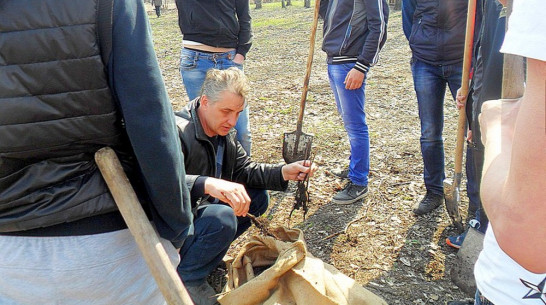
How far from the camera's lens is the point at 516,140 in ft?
2.88

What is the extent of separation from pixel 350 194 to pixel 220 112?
5.69ft

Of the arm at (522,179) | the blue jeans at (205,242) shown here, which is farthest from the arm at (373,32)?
the arm at (522,179)

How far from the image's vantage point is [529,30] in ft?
2.76

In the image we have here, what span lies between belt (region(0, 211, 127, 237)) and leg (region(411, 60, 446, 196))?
274 cm

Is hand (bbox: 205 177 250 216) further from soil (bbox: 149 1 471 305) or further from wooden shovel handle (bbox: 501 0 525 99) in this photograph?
wooden shovel handle (bbox: 501 0 525 99)

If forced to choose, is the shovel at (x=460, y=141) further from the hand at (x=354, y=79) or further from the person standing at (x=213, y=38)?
the person standing at (x=213, y=38)

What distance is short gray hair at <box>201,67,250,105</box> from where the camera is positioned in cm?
276

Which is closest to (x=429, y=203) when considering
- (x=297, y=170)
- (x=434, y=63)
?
(x=434, y=63)

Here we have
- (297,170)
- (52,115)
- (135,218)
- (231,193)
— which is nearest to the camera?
(52,115)

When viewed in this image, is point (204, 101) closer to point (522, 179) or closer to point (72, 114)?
point (72, 114)

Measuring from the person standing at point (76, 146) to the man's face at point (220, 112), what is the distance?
1187 millimetres

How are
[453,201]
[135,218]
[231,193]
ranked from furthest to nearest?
[453,201], [231,193], [135,218]

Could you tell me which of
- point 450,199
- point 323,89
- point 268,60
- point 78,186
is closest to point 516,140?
point 78,186

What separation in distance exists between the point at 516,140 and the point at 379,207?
3149 millimetres
